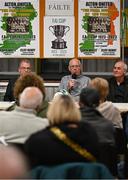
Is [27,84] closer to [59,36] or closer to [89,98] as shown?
[89,98]

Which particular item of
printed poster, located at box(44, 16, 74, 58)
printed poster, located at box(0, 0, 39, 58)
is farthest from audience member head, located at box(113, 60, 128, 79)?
printed poster, located at box(0, 0, 39, 58)

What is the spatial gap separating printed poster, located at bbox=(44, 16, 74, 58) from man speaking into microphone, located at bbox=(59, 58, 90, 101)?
1.83 ft

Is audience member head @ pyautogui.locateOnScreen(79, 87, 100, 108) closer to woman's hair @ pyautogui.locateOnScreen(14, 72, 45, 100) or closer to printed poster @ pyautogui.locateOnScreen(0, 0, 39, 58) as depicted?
woman's hair @ pyautogui.locateOnScreen(14, 72, 45, 100)

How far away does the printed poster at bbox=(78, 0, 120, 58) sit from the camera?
8.59m

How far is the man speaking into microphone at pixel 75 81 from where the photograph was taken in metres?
7.96

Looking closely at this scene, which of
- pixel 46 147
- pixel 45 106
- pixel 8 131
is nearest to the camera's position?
pixel 46 147

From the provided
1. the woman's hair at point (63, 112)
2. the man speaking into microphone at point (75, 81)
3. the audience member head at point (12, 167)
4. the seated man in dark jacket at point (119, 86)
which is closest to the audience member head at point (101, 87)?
the woman's hair at point (63, 112)

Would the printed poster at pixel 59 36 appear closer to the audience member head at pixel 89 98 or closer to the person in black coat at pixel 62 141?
the audience member head at pixel 89 98

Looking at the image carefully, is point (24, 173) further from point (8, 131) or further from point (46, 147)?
point (8, 131)

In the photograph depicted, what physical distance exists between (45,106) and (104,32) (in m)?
3.84

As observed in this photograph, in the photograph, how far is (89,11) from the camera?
28.5ft

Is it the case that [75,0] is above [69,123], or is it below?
above

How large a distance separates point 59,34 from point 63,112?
16.2 ft

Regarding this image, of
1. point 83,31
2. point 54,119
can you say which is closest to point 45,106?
point 54,119
